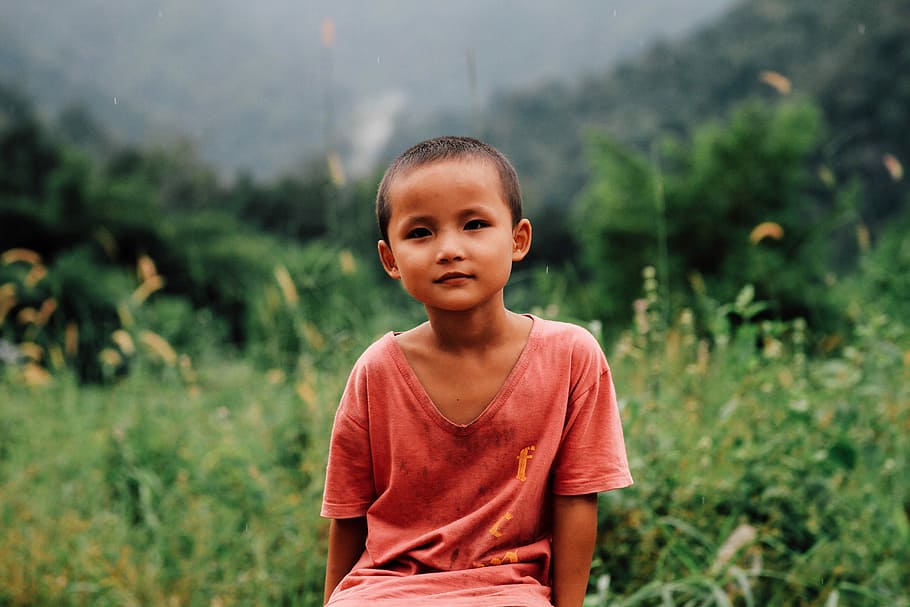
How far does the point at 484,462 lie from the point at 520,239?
16.5 inches

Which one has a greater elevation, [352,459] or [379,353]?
[379,353]

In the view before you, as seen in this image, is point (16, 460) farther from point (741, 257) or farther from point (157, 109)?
point (157, 109)

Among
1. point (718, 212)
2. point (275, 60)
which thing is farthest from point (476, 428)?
point (275, 60)

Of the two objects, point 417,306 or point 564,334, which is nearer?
point 564,334

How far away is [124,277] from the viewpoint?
36.7 feet

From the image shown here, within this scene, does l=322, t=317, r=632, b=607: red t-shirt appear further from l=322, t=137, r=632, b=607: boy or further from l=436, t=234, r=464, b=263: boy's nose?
l=436, t=234, r=464, b=263: boy's nose

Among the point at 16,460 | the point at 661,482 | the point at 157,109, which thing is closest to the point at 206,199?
the point at 157,109

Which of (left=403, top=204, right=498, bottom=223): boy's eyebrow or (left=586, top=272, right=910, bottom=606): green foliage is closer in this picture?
(left=403, top=204, right=498, bottom=223): boy's eyebrow

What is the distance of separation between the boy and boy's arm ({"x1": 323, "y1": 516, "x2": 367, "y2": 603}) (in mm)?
76

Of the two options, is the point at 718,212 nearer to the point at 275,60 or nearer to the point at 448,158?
the point at 448,158

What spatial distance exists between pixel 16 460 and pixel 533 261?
10.4 metres

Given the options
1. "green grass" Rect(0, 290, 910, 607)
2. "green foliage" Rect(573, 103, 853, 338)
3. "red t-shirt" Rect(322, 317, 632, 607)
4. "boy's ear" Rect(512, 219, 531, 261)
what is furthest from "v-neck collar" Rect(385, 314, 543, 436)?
"green foliage" Rect(573, 103, 853, 338)

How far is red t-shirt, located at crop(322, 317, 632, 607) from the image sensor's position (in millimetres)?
1598

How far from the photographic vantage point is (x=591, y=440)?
163 centimetres
